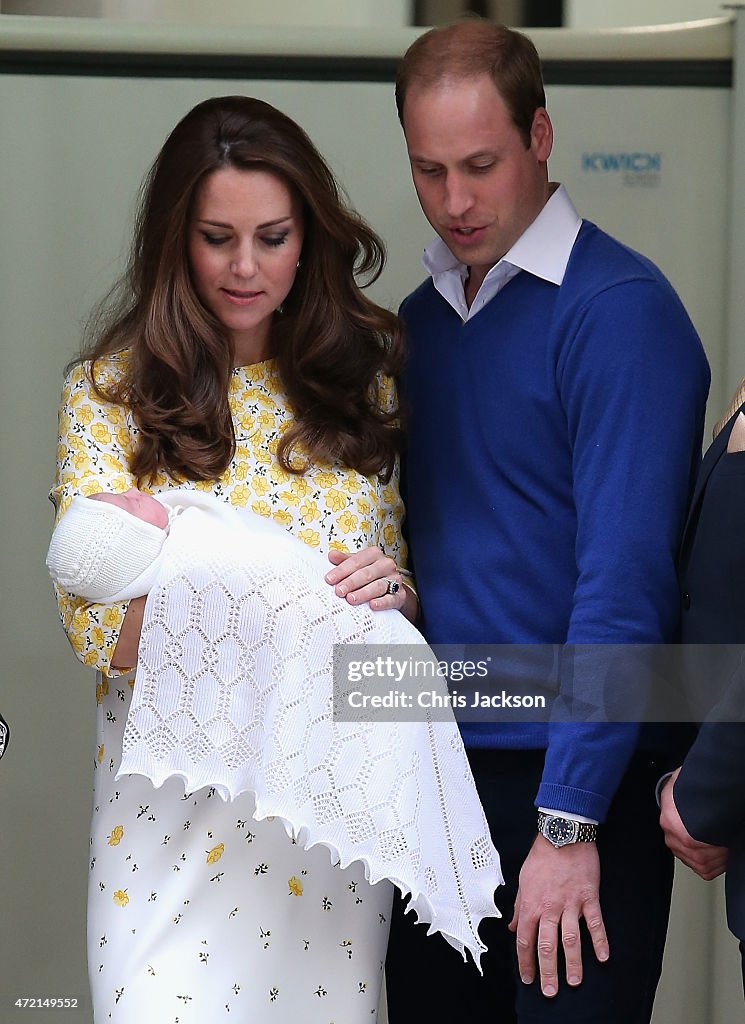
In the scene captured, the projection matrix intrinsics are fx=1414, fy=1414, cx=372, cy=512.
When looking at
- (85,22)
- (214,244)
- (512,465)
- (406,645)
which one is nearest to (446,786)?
(406,645)

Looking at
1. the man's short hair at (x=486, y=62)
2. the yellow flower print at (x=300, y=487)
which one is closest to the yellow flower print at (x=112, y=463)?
the yellow flower print at (x=300, y=487)

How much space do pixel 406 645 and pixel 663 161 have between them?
1.31 m

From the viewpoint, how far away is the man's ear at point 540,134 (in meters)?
1.73

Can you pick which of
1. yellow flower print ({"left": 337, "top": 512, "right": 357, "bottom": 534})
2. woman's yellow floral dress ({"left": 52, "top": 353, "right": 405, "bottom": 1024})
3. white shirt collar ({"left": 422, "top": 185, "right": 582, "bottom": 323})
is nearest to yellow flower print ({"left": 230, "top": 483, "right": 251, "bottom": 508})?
woman's yellow floral dress ({"left": 52, "top": 353, "right": 405, "bottom": 1024})

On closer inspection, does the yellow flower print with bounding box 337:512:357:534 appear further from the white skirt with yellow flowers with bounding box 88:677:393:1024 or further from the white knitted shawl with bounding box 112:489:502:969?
the white skirt with yellow flowers with bounding box 88:677:393:1024

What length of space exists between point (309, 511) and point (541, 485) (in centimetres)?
28

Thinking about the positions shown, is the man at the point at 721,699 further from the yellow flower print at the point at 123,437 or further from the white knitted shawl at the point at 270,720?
the yellow flower print at the point at 123,437

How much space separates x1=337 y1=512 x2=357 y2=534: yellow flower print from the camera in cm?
172

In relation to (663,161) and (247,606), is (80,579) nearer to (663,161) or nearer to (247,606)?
(247,606)

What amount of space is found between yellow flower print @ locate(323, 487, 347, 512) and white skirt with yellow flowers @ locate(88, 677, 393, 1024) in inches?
12.7

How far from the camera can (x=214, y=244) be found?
1.70 metres

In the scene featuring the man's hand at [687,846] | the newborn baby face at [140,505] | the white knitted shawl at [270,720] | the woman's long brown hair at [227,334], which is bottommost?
the man's hand at [687,846]

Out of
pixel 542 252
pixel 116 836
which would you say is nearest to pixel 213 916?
pixel 116 836

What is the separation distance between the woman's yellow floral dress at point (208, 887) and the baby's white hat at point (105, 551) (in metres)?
0.08
